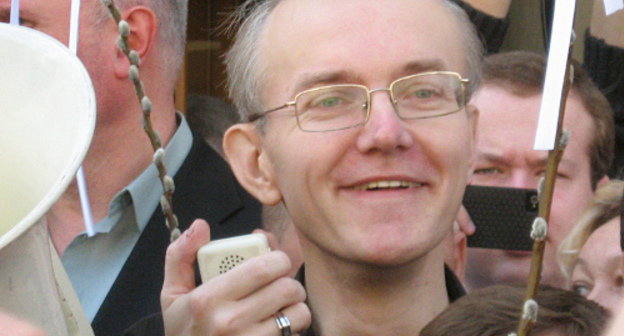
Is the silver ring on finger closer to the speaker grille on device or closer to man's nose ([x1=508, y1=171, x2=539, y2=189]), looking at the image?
the speaker grille on device

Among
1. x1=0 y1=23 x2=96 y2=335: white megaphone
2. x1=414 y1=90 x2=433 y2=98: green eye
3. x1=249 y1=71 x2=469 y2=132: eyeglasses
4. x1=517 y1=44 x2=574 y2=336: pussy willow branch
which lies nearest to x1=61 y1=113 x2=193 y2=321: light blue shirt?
x1=0 y1=23 x2=96 y2=335: white megaphone

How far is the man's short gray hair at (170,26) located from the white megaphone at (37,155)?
0.93 metres

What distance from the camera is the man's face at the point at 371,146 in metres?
1.89

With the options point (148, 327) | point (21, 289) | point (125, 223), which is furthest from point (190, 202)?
point (21, 289)

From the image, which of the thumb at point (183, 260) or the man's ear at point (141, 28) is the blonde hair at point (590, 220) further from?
the man's ear at point (141, 28)

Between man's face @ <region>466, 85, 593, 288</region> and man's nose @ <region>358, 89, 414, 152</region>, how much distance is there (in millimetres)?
650

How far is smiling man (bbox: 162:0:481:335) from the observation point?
1861 millimetres

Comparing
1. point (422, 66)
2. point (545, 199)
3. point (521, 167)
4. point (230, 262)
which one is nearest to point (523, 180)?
point (521, 167)

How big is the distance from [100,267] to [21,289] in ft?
3.61

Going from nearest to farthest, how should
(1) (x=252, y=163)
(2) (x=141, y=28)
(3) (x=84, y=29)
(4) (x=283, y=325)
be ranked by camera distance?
(4) (x=283, y=325), (1) (x=252, y=163), (3) (x=84, y=29), (2) (x=141, y=28)

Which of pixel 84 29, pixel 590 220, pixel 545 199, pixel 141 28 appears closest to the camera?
pixel 545 199

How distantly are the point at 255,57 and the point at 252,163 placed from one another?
6.7 inches

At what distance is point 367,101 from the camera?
189cm

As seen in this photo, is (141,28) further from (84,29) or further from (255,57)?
(255,57)
